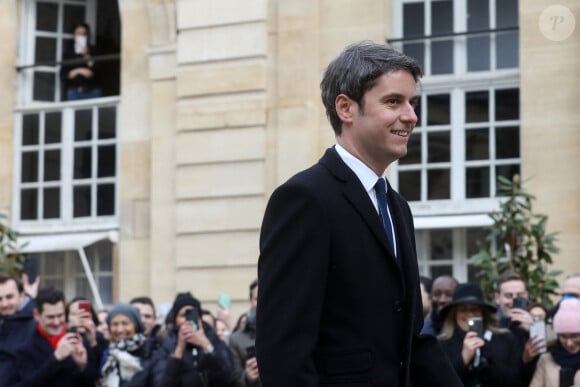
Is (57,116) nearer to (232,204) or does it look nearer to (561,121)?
(232,204)

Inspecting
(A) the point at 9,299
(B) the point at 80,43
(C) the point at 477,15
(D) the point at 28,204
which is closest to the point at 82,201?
(D) the point at 28,204

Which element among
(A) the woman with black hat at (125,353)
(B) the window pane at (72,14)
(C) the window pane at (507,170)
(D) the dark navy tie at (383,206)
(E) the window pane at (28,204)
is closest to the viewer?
(D) the dark navy tie at (383,206)

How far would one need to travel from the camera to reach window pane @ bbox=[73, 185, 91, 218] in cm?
1856

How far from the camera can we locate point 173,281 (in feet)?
55.0

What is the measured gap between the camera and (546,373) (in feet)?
30.7

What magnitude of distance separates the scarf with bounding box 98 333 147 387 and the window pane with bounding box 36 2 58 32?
966 cm

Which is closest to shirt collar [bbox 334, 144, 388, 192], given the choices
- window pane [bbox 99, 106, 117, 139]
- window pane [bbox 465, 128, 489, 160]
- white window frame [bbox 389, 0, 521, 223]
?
white window frame [bbox 389, 0, 521, 223]

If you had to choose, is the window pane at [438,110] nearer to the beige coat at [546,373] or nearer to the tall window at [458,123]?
the tall window at [458,123]

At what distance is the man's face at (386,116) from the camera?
4426mm

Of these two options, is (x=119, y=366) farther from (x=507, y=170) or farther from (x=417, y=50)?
(x=417, y=50)

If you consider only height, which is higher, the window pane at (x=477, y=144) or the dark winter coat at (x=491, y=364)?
the window pane at (x=477, y=144)

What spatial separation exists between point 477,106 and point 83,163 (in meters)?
5.35

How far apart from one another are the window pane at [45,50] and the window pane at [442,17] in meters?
5.44

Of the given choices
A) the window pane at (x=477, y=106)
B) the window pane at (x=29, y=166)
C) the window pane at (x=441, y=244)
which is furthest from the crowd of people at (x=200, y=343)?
the window pane at (x=29, y=166)
